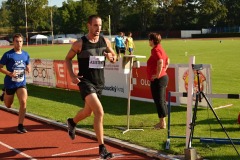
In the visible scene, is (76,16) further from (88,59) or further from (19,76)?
(88,59)

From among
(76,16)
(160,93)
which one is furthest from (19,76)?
(76,16)

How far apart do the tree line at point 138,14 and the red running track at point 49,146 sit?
270 ft

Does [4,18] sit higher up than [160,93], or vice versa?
[4,18]

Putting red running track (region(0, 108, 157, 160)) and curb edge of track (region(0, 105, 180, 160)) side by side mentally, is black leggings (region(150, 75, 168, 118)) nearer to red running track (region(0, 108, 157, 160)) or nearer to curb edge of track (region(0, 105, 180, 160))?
curb edge of track (region(0, 105, 180, 160))

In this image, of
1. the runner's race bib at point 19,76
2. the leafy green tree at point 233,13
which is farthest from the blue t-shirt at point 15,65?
the leafy green tree at point 233,13

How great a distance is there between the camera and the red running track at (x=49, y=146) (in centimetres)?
644

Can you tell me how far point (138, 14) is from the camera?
9844 cm

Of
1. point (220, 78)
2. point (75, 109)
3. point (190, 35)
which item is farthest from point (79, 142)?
point (190, 35)

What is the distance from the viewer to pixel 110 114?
9891mm

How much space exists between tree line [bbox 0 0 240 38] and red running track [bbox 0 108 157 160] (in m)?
82.4

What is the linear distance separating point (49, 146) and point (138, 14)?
3669 inches

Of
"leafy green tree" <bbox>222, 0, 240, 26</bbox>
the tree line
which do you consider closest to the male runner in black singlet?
the tree line

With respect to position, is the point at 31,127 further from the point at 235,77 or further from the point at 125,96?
the point at 235,77

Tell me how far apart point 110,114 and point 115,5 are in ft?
304
